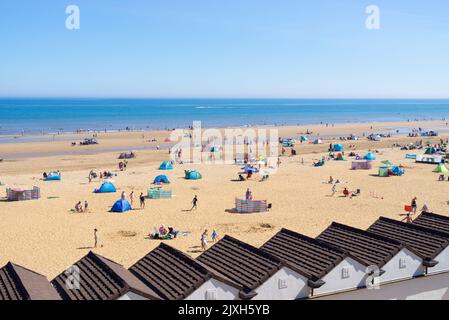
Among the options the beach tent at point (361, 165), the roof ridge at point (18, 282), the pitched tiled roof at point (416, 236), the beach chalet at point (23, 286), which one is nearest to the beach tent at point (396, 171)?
the beach tent at point (361, 165)

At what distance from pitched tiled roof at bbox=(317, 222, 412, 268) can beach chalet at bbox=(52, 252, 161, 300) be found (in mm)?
5536

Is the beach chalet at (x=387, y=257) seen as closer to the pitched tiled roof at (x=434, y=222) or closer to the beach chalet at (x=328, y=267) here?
the beach chalet at (x=328, y=267)

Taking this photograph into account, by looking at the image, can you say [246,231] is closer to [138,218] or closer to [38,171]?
[138,218]

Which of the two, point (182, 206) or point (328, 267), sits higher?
point (328, 267)

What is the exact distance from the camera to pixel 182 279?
37.0 feet

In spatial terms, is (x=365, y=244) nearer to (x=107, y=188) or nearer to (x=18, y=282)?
(x=18, y=282)

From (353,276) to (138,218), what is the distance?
1750 cm

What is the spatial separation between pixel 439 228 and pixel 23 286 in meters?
12.0

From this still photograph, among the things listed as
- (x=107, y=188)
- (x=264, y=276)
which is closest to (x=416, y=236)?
(x=264, y=276)

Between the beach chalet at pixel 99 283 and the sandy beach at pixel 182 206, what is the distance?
687 cm

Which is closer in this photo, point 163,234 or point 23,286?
point 23,286

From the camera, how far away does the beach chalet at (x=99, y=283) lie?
1021cm
